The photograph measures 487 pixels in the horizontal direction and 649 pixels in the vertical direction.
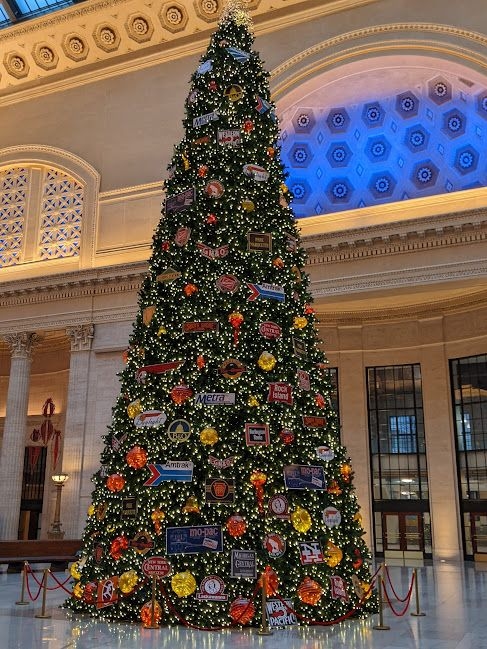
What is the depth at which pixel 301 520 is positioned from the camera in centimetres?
682

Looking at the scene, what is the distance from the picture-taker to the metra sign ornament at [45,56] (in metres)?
21.3

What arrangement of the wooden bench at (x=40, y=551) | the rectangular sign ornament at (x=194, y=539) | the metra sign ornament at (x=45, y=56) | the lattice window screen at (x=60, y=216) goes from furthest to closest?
1. the metra sign ornament at (x=45, y=56)
2. the lattice window screen at (x=60, y=216)
3. the wooden bench at (x=40, y=551)
4. the rectangular sign ornament at (x=194, y=539)

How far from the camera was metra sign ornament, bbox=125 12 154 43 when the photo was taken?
19875 millimetres

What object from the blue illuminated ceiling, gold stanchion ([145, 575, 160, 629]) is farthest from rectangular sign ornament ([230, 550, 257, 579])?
the blue illuminated ceiling

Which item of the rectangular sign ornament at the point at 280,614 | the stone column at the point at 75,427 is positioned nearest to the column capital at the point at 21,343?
the stone column at the point at 75,427

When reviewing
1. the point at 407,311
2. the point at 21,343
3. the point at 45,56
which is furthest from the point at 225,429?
the point at 45,56

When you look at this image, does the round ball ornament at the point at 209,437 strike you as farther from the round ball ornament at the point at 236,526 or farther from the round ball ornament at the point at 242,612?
the round ball ornament at the point at 242,612

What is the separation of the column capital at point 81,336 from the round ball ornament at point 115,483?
12218mm

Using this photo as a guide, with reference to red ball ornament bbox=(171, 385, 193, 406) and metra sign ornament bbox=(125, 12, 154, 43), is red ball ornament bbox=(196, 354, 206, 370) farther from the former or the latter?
metra sign ornament bbox=(125, 12, 154, 43)

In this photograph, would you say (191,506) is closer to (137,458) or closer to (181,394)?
(137,458)

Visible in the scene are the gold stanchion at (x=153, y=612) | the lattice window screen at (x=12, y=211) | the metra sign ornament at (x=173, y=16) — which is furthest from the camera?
→ the lattice window screen at (x=12, y=211)

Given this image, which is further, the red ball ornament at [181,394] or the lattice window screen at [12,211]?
the lattice window screen at [12,211]

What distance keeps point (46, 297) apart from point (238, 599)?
585 inches

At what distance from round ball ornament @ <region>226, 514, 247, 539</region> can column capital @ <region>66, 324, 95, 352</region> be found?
1308cm
